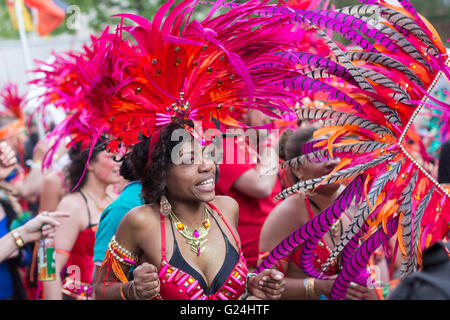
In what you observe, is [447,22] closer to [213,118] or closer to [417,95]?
[417,95]

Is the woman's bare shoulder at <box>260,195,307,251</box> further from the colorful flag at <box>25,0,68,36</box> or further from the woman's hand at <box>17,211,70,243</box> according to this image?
the colorful flag at <box>25,0,68,36</box>

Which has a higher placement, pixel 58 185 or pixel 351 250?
pixel 351 250

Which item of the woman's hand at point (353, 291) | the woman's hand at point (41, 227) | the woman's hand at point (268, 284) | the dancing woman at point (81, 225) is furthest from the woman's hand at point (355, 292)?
the dancing woman at point (81, 225)

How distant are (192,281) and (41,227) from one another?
1207 millimetres

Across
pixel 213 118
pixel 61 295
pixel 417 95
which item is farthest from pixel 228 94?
pixel 61 295

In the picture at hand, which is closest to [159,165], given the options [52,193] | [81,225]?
[81,225]

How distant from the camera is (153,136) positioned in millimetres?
2209

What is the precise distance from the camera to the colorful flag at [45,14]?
714 cm

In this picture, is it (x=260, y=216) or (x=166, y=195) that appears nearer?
(x=166, y=195)

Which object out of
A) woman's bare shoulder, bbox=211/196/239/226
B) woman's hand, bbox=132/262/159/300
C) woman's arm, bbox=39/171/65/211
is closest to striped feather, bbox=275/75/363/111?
woman's bare shoulder, bbox=211/196/239/226

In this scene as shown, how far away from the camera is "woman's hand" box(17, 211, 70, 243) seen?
2834mm

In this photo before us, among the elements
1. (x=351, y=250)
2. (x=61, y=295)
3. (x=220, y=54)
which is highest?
(x=220, y=54)

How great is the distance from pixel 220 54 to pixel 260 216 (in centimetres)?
183

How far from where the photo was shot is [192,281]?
2107mm
